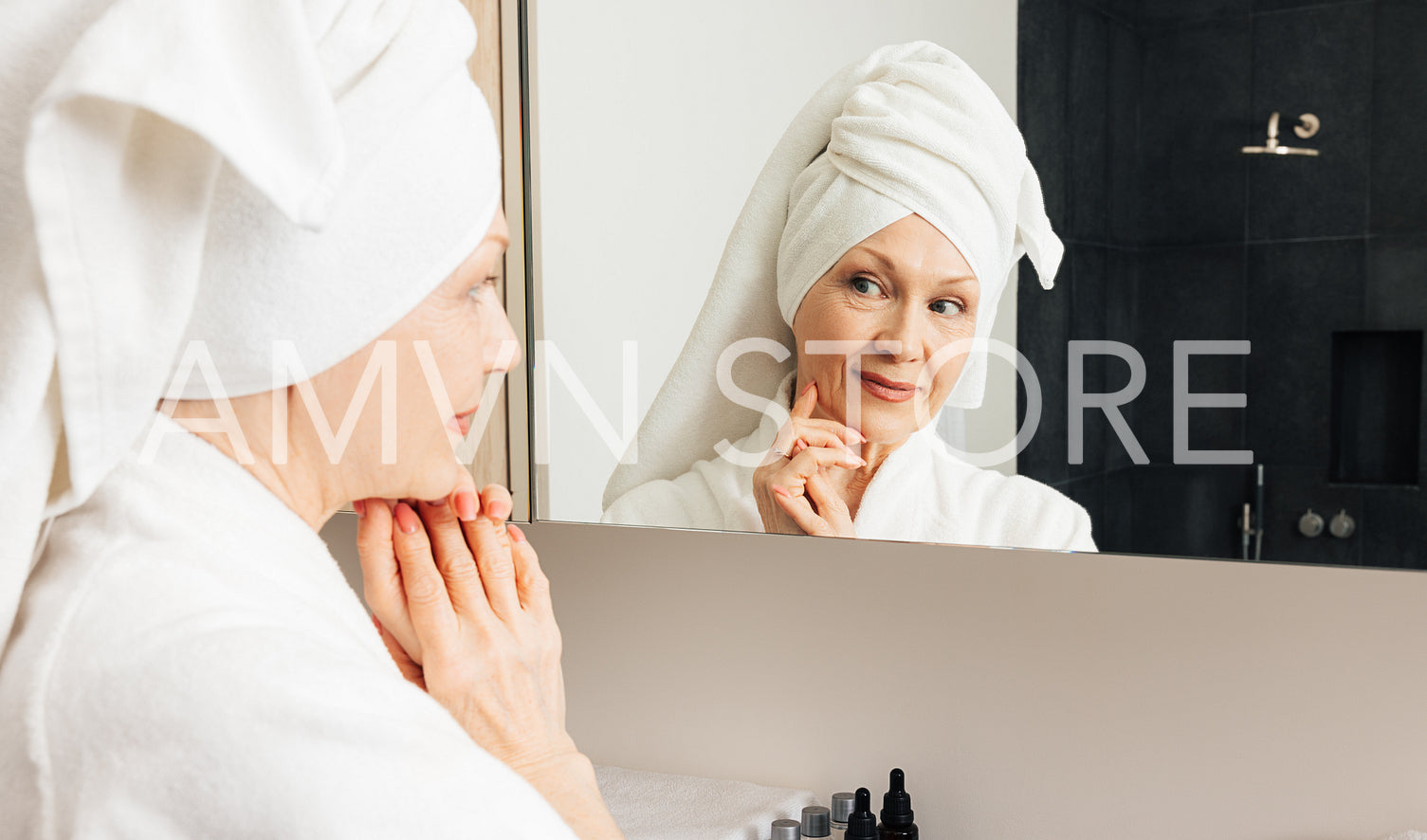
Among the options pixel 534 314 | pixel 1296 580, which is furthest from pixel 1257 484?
pixel 534 314

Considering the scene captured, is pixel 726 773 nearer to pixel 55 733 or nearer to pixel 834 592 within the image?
pixel 834 592

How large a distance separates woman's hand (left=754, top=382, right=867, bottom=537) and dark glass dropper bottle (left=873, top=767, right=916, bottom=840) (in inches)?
8.3

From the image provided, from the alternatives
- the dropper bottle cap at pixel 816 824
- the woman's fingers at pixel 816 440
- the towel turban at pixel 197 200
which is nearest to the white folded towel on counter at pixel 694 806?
the dropper bottle cap at pixel 816 824

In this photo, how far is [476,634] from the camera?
727 mm

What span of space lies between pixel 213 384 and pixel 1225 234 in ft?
2.06

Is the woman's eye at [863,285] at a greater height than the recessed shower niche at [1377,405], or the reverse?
the woman's eye at [863,285]

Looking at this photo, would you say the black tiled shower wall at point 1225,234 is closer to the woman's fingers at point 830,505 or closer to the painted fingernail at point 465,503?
the woman's fingers at point 830,505

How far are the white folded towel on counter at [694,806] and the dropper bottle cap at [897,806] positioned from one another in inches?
3.5

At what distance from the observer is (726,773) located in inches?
40.7

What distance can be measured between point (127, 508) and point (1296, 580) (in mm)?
753

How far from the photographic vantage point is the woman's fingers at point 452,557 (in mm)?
730

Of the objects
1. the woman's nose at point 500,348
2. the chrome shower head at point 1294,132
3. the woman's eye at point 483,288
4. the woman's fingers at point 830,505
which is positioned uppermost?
the chrome shower head at point 1294,132

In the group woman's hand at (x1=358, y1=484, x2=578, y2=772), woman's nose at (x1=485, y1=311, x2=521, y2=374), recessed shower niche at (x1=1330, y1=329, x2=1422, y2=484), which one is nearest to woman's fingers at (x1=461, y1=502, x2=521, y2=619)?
woman's hand at (x1=358, y1=484, x2=578, y2=772)

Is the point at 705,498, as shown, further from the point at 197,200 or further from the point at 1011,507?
the point at 197,200
